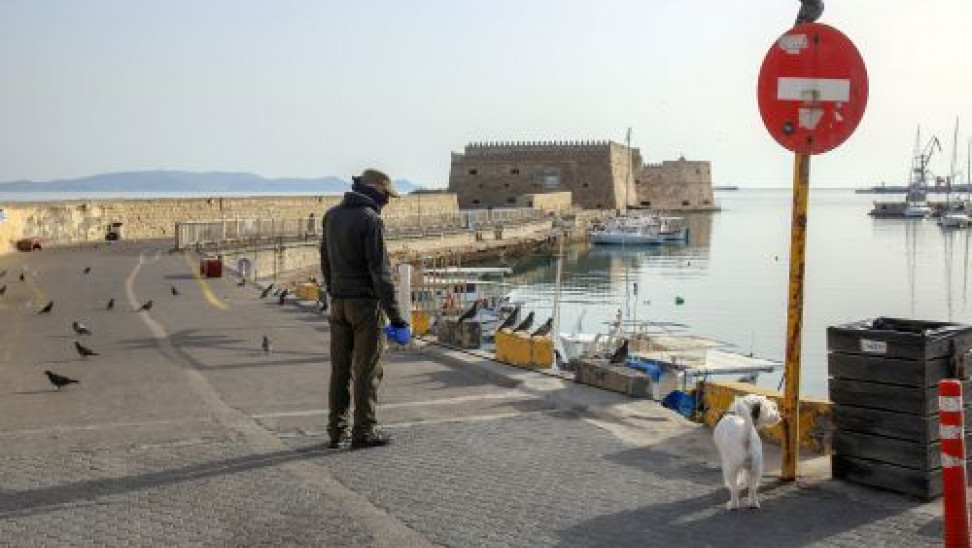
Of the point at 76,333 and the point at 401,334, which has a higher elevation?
the point at 401,334

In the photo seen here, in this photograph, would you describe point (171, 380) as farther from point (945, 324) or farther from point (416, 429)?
point (945, 324)

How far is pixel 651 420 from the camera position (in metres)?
8.62

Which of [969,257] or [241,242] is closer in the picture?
[241,242]

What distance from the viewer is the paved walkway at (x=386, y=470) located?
563 cm

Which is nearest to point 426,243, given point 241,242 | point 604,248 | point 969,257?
point 241,242

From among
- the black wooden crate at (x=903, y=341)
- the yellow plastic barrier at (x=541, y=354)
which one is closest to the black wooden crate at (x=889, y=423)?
the black wooden crate at (x=903, y=341)

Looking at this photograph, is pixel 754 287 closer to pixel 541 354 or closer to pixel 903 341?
pixel 541 354

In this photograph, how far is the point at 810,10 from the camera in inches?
273

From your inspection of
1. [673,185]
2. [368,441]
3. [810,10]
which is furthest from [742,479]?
[673,185]

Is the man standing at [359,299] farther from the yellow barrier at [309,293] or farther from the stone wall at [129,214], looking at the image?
the stone wall at [129,214]

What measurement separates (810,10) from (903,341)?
2.53 m

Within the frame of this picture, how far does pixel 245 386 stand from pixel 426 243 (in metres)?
51.8

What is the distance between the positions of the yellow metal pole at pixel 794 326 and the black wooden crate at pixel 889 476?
0.33 meters

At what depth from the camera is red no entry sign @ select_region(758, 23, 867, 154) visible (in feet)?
22.2
